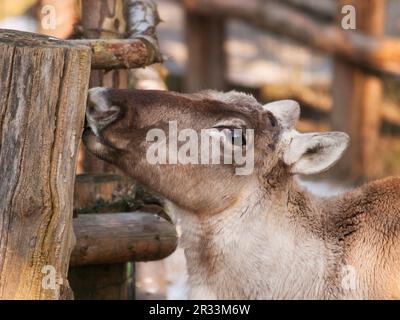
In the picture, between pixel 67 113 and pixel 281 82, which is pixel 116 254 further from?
pixel 281 82

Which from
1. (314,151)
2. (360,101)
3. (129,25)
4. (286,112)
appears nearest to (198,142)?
(314,151)

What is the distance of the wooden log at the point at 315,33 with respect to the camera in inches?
520

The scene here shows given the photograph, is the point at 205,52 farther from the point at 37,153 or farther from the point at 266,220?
the point at 37,153

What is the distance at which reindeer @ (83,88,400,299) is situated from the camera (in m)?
5.35

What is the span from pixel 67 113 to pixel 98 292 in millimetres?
1906

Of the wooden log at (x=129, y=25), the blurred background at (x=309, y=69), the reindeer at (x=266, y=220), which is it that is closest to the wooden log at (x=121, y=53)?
the wooden log at (x=129, y=25)

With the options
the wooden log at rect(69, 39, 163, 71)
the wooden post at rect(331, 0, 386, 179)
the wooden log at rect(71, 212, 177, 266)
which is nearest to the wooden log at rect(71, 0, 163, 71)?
the wooden log at rect(69, 39, 163, 71)

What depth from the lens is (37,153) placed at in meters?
4.71

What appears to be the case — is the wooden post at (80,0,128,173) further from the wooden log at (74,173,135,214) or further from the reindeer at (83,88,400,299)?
the reindeer at (83,88,400,299)

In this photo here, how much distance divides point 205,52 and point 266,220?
11.0 meters

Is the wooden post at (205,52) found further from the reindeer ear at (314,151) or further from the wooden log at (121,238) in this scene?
the reindeer ear at (314,151)
